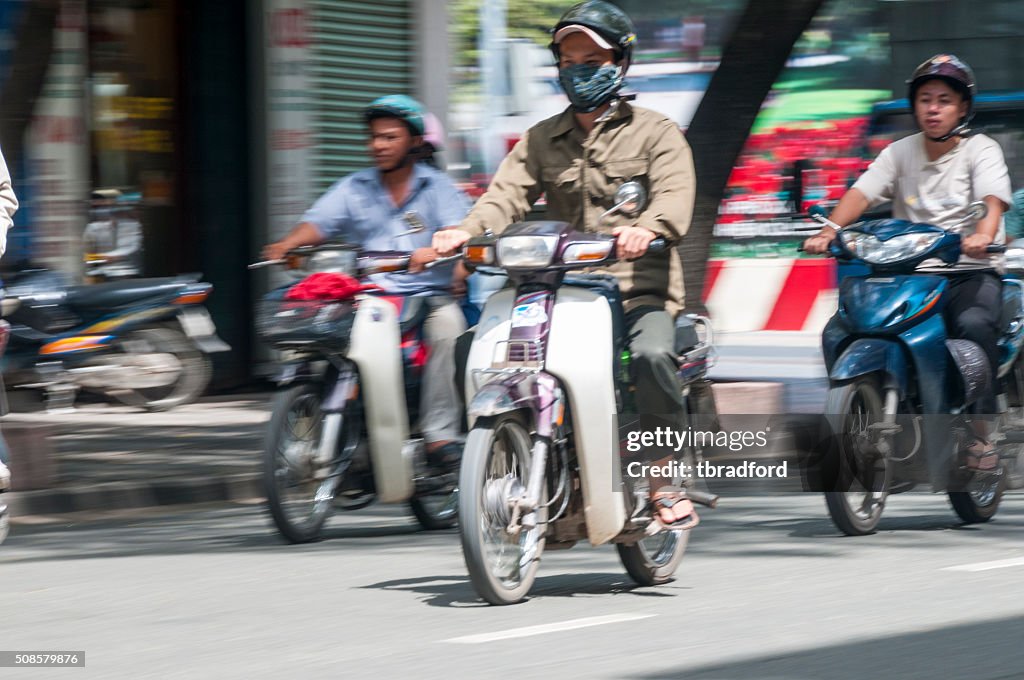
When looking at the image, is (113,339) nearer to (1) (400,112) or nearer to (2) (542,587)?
(1) (400,112)

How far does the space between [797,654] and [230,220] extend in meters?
9.90

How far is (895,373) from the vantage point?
25.3 ft

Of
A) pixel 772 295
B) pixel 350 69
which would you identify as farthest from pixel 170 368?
Answer: pixel 772 295

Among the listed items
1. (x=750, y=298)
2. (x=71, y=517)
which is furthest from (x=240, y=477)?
(x=750, y=298)

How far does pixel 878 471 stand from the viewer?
771 centimetres

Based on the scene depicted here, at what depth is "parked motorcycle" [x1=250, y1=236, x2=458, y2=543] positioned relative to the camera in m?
7.55

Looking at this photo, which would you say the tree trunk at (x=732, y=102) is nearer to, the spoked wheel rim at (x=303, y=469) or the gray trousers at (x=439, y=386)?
the gray trousers at (x=439, y=386)

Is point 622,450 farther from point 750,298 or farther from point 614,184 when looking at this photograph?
point 750,298

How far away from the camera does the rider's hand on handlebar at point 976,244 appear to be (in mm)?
7746

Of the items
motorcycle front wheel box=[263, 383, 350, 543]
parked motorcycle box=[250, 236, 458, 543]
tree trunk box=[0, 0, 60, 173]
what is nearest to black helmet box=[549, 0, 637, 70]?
parked motorcycle box=[250, 236, 458, 543]

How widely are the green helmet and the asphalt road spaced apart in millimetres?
1781

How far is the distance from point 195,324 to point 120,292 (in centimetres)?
58

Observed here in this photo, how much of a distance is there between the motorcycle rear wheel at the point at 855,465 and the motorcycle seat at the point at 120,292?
6.58 m

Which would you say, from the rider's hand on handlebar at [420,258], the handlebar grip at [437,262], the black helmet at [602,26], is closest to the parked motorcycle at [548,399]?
the black helmet at [602,26]
